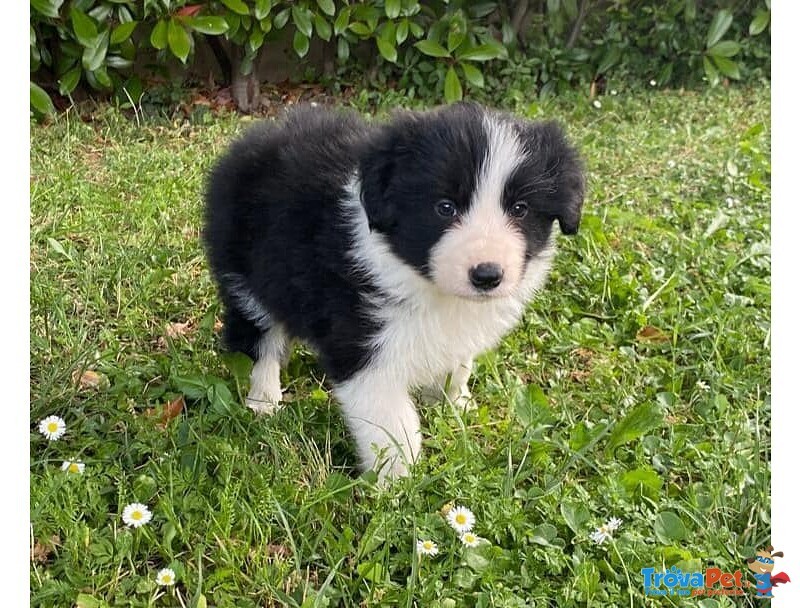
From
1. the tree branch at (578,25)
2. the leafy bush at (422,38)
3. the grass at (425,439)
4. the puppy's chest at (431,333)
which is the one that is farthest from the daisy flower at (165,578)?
the tree branch at (578,25)

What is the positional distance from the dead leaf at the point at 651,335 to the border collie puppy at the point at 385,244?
2.94 ft

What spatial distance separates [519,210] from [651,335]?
1464 millimetres

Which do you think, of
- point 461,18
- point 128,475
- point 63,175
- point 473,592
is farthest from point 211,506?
→ point 461,18

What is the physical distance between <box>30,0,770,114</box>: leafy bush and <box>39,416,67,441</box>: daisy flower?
3.45m

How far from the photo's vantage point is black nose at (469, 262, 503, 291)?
7.04ft

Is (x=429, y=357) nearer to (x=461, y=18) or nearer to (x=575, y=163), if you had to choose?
(x=575, y=163)

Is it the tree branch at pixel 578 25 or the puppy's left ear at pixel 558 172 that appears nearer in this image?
the puppy's left ear at pixel 558 172

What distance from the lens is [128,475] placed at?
8.42 ft

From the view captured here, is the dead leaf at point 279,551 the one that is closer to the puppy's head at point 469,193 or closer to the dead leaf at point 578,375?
the puppy's head at point 469,193

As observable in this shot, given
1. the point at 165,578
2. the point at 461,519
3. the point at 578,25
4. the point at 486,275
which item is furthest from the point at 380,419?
the point at 578,25

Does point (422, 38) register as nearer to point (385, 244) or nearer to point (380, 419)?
point (385, 244)

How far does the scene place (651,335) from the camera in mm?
3486

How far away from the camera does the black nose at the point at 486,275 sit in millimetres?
2146
